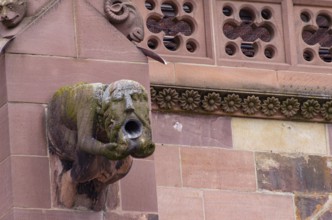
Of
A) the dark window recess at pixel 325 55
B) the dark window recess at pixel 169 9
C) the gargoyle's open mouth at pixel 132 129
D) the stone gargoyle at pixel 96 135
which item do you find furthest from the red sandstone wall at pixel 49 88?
the dark window recess at pixel 325 55

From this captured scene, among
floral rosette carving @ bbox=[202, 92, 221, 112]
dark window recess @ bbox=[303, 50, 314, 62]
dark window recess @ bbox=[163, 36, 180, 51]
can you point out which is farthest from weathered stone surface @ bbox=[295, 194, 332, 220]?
dark window recess @ bbox=[163, 36, 180, 51]

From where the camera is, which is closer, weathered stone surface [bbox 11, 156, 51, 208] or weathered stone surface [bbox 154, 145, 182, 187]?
weathered stone surface [bbox 11, 156, 51, 208]

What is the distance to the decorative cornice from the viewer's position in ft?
87.2

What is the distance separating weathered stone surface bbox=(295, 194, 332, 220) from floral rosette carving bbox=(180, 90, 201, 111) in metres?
1.03

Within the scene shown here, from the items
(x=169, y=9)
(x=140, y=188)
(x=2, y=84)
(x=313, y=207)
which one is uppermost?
(x=169, y=9)

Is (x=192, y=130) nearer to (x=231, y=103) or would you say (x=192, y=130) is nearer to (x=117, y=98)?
(x=231, y=103)

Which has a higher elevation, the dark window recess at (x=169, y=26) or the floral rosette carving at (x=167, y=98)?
the dark window recess at (x=169, y=26)

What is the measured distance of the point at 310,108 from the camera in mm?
27125

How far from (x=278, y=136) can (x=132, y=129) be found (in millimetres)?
4162

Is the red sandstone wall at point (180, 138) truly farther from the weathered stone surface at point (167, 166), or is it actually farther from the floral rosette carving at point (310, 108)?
the floral rosette carving at point (310, 108)

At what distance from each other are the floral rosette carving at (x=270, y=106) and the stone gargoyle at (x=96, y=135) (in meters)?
3.23

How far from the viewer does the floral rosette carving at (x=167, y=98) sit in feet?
87.1

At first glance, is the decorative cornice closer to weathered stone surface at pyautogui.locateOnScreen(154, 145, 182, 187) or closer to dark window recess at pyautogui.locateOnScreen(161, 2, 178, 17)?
weathered stone surface at pyautogui.locateOnScreen(154, 145, 182, 187)

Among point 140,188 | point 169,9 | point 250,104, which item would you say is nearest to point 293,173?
point 250,104
